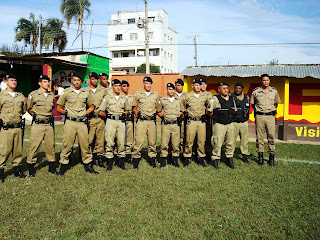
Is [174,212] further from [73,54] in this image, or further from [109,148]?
[73,54]

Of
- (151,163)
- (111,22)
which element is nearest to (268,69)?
(151,163)

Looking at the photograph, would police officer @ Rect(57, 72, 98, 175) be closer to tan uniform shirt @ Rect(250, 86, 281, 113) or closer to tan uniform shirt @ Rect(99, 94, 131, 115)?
tan uniform shirt @ Rect(99, 94, 131, 115)

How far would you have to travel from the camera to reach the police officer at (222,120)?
6664 millimetres

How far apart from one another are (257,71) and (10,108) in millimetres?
Answer: 9980

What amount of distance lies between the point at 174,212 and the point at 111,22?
5126 centimetres

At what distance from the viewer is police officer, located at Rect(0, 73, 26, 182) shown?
5582 mm

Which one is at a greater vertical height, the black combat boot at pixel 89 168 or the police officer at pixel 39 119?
the police officer at pixel 39 119

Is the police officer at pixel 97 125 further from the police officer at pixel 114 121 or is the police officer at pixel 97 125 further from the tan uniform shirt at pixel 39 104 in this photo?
the tan uniform shirt at pixel 39 104

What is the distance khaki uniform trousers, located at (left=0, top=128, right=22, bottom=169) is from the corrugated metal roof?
8474 mm

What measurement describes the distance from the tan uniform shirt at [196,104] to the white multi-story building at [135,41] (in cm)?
3984

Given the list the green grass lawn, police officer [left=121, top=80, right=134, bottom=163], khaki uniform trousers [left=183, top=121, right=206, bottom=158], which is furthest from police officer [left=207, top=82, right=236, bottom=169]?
police officer [left=121, top=80, right=134, bottom=163]

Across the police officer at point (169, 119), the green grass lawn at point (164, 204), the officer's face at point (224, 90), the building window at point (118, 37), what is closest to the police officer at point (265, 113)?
the green grass lawn at point (164, 204)

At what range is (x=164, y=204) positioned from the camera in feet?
14.5

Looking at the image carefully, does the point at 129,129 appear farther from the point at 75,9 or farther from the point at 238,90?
the point at 75,9
